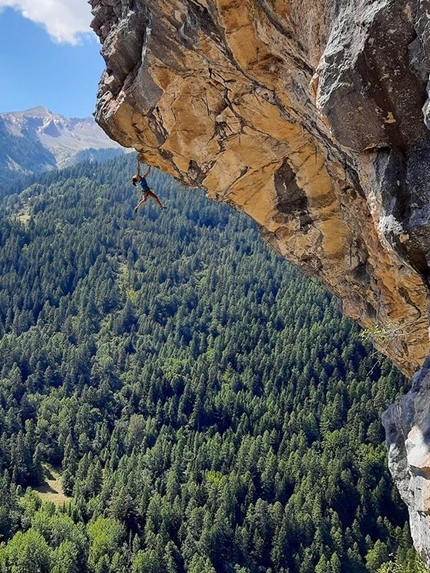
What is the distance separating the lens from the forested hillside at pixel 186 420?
78.0m

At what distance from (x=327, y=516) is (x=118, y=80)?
85709 mm

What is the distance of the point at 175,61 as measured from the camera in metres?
14.5

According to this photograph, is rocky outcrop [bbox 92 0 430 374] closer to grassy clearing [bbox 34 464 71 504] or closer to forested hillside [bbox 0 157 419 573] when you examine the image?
forested hillside [bbox 0 157 419 573]

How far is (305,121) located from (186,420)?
371 feet

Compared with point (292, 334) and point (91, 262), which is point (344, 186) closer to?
point (292, 334)

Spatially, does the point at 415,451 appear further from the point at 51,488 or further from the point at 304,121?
the point at 51,488

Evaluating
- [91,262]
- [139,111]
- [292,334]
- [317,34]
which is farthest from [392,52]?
[91,262]

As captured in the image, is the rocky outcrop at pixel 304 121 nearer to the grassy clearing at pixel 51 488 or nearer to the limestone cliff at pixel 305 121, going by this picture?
the limestone cliff at pixel 305 121

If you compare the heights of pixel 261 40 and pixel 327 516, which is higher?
pixel 261 40

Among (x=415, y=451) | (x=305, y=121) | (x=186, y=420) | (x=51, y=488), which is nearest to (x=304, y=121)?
(x=305, y=121)

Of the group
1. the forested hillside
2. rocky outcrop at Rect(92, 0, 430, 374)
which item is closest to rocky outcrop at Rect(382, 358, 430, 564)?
rocky outcrop at Rect(92, 0, 430, 374)

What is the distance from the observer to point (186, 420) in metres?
121

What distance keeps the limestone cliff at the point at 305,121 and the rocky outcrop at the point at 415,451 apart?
2.45m

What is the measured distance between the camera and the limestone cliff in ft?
30.1
